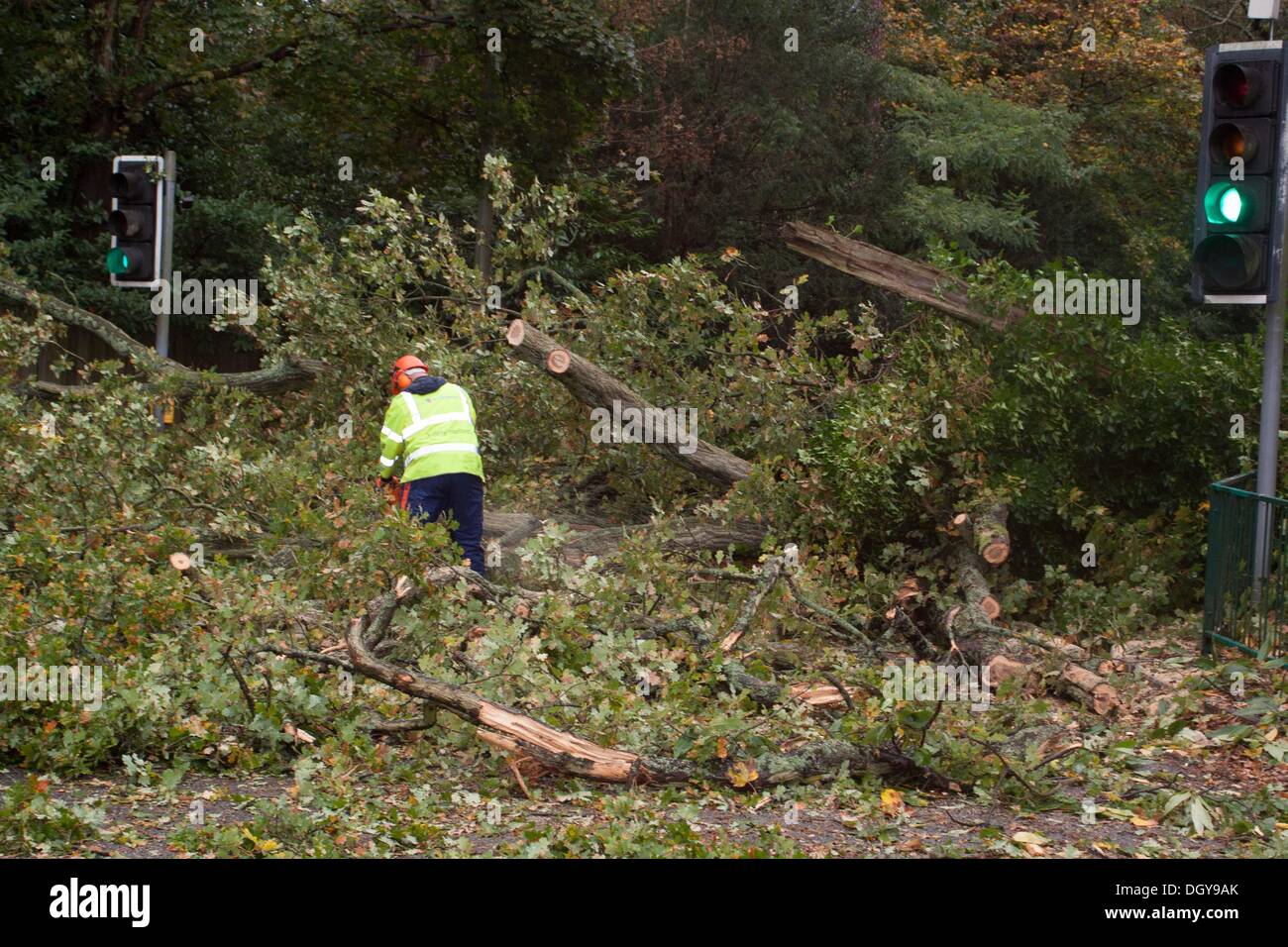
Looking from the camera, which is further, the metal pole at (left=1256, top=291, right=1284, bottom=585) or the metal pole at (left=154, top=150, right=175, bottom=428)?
the metal pole at (left=154, top=150, right=175, bottom=428)

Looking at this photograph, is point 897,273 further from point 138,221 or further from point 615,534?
point 138,221

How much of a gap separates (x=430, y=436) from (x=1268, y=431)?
16.6ft

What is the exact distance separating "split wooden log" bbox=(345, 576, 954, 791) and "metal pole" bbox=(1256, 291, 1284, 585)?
A: 9.64 ft

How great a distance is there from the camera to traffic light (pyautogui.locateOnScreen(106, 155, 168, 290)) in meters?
10.7

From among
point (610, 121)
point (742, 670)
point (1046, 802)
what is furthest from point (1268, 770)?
point (610, 121)

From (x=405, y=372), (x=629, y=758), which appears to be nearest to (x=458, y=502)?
(x=405, y=372)

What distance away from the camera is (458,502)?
943 centimetres

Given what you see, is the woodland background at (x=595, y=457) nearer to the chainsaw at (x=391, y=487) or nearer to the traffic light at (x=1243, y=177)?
the chainsaw at (x=391, y=487)

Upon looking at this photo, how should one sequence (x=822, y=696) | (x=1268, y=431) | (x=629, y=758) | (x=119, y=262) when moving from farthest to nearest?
1. (x=119, y=262)
2. (x=1268, y=431)
3. (x=822, y=696)
4. (x=629, y=758)

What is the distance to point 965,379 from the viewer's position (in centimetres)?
1016

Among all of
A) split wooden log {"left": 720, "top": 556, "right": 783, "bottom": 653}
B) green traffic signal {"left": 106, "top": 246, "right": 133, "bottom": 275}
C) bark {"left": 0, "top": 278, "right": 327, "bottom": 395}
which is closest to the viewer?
split wooden log {"left": 720, "top": 556, "right": 783, "bottom": 653}

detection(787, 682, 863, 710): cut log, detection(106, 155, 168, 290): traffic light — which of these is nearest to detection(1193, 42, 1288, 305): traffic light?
detection(787, 682, 863, 710): cut log

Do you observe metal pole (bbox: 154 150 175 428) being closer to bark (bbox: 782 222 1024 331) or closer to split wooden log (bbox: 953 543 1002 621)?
bark (bbox: 782 222 1024 331)

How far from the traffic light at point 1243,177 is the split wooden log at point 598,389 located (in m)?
4.05
